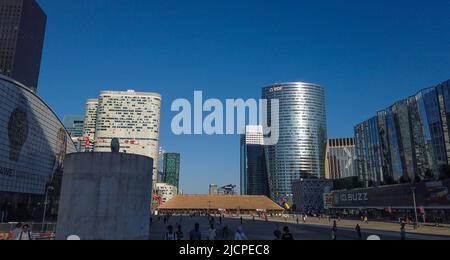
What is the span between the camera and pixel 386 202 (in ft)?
293

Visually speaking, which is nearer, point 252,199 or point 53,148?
point 53,148

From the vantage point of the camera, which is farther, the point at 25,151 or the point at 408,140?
the point at 408,140

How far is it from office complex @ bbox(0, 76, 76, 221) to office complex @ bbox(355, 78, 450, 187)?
93531 millimetres

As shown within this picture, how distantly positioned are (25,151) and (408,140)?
110448 mm

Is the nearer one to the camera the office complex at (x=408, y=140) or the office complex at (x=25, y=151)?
the office complex at (x=408, y=140)

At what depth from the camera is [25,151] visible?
9069cm

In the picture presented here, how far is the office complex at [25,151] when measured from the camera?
270ft

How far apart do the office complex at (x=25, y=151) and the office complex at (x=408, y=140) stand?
307ft

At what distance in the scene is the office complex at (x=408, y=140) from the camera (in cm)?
8006
